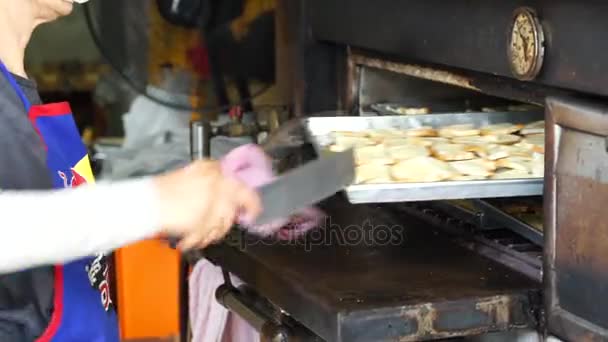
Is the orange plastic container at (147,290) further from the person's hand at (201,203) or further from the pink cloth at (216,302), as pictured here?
the person's hand at (201,203)

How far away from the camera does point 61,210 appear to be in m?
1.12

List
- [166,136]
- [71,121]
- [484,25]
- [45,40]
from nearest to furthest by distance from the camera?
1. [71,121]
2. [484,25]
3. [166,136]
4. [45,40]

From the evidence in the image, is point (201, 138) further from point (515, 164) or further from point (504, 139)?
point (515, 164)

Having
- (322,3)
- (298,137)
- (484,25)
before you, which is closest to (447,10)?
(484,25)

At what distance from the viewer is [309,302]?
4.98 feet

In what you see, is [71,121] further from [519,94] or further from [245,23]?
[245,23]

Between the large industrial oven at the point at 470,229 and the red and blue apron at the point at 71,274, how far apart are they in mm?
287

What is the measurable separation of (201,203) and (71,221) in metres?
0.15

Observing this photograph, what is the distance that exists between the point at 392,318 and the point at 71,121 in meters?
0.58

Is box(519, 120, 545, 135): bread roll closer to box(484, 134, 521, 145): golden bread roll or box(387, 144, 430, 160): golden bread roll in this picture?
box(484, 134, 521, 145): golden bread roll

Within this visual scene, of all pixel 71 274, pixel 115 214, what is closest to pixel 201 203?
pixel 115 214

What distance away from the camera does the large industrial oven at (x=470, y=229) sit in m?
1.42

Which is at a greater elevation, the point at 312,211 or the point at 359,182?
the point at 359,182

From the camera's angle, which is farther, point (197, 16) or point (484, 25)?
point (197, 16)
